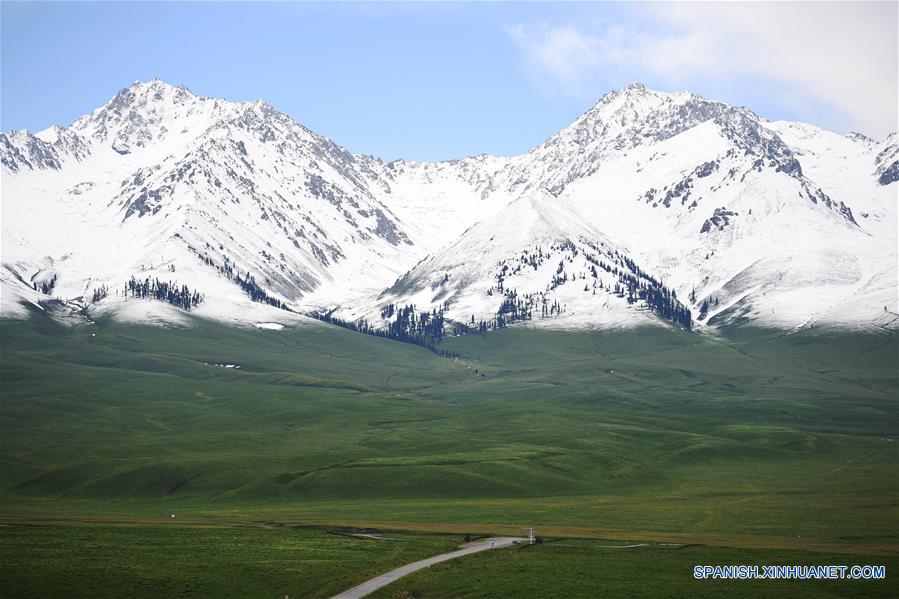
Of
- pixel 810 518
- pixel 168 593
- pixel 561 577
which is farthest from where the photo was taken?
pixel 810 518

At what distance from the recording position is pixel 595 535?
144 m

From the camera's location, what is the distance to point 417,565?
115 meters

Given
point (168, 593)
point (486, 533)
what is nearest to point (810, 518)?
point (486, 533)

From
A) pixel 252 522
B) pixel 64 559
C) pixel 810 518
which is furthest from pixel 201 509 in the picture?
pixel 810 518

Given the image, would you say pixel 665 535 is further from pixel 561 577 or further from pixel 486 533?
pixel 561 577

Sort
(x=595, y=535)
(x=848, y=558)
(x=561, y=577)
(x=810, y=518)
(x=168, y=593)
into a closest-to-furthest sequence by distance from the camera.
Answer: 1. (x=168, y=593)
2. (x=561, y=577)
3. (x=848, y=558)
4. (x=595, y=535)
5. (x=810, y=518)

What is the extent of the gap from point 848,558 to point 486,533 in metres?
49.3

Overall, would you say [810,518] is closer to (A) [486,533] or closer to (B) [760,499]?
(B) [760,499]

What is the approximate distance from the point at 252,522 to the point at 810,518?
→ 88683 millimetres

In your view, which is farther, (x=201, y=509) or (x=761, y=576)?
(x=201, y=509)

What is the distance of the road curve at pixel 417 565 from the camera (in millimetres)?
99469

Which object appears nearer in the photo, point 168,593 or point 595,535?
point 168,593

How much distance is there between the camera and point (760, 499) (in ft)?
636

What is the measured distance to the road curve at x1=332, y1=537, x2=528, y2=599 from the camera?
99.5 metres
